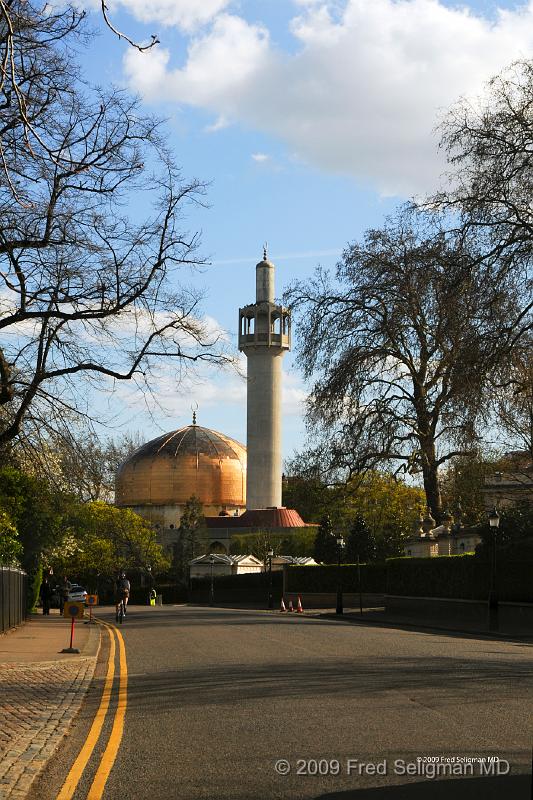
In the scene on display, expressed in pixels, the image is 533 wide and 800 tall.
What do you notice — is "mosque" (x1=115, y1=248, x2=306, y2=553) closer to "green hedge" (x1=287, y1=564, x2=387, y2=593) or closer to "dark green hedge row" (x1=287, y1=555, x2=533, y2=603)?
"green hedge" (x1=287, y1=564, x2=387, y2=593)

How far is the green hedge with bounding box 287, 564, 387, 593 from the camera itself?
2106 inches

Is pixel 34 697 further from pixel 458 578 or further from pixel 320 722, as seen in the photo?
pixel 458 578

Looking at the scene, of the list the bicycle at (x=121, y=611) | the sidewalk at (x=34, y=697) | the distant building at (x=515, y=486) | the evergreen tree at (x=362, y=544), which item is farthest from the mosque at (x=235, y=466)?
the sidewalk at (x=34, y=697)

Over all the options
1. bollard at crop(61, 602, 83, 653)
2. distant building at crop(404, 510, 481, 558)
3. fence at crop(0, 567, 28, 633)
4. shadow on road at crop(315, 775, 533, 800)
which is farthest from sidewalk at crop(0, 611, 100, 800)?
distant building at crop(404, 510, 481, 558)

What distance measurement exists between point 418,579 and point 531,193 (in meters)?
20.3

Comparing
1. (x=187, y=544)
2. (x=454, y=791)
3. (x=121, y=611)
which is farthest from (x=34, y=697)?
(x=187, y=544)

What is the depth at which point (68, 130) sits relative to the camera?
1750cm

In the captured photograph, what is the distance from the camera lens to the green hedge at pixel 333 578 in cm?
5350

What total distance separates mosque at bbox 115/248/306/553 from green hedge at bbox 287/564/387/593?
136 feet

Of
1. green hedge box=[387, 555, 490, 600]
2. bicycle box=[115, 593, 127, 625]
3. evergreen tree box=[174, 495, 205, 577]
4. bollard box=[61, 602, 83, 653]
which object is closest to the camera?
bollard box=[61, 602, 83, 653]

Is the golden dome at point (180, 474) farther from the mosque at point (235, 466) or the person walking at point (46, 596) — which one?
the person walking at point (46, 596)

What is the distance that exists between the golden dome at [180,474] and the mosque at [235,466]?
11cm

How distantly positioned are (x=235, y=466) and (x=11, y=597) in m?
102

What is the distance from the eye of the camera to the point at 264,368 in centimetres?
10225
